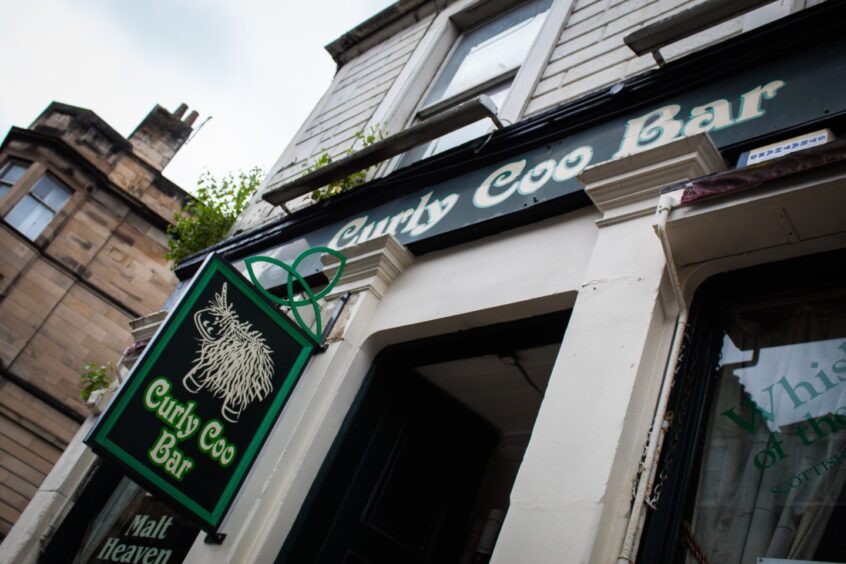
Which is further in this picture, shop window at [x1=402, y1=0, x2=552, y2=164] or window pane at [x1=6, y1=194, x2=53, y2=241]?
window pane at [x1=6, y1=194, x2=53, y2=241]

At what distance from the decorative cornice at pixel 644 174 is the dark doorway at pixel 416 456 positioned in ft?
1.97

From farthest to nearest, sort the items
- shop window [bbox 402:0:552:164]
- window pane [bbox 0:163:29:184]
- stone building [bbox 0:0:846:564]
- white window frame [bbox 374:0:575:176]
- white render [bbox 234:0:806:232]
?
window pane [bbox 0:163:29:184]
shop window [bbox 402:0:552:164]
white window frame [bbox 374:0:575:176]
white render [bbox 234:0:806:232]
stone building [bbox 0:0:846:564]

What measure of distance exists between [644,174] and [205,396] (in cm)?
240

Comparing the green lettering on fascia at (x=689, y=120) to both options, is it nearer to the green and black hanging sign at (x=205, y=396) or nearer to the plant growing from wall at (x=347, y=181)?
the green and black hanging sign at (x=205, y=396)

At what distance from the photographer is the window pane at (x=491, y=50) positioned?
19.8 feet

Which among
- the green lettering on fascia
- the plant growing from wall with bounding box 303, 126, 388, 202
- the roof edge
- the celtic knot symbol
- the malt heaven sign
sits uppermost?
the roof edge

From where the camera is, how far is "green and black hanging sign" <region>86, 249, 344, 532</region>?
3.08 meters

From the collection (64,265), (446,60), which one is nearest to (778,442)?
(446,60)

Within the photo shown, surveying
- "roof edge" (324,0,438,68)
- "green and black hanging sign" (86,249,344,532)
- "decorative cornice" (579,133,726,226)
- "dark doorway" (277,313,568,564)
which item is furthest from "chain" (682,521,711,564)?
"roof edge" (324,0,438,68)

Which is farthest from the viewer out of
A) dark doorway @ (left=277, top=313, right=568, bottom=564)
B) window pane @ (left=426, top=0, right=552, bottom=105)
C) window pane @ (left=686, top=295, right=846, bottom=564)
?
window pane @ (left=426, top=0, right=552, bottom=105)

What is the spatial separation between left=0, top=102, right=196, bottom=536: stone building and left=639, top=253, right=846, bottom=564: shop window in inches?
531

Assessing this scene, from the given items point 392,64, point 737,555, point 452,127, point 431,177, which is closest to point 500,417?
point 431,177

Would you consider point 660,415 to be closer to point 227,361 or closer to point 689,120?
point 689,120

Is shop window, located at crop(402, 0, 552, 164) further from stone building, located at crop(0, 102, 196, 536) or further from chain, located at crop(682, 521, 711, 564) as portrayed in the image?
stone building, located at crop(0, 102, 196, 536)
